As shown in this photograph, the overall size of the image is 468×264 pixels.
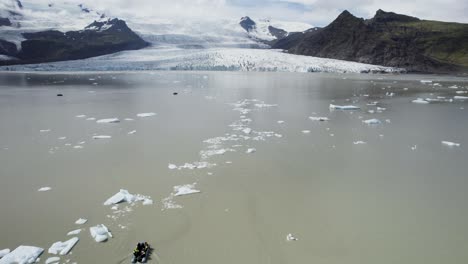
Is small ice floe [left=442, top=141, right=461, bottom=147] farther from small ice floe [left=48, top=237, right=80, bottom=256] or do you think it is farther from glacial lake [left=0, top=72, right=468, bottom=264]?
small ice floe [left=48, top=237, right=80, bottom=256]

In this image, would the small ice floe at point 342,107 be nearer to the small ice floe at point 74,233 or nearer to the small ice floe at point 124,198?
the small ice floe at point 124,198

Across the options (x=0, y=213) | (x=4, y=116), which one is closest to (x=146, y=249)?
(x=0, y=213)

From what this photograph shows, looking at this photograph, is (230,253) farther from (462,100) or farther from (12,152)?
(462,100)

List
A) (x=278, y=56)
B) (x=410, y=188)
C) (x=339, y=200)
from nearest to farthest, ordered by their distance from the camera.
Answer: (x=339, y=200) → (x=410, y=188) → (x=278, y=56)

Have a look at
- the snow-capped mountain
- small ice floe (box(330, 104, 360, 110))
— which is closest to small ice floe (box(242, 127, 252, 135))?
small ice floe (box(330, 104, 360, 110))

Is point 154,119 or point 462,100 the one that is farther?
point 462,100

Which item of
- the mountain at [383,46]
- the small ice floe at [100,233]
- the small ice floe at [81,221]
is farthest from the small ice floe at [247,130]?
the mountain at [383,46]
